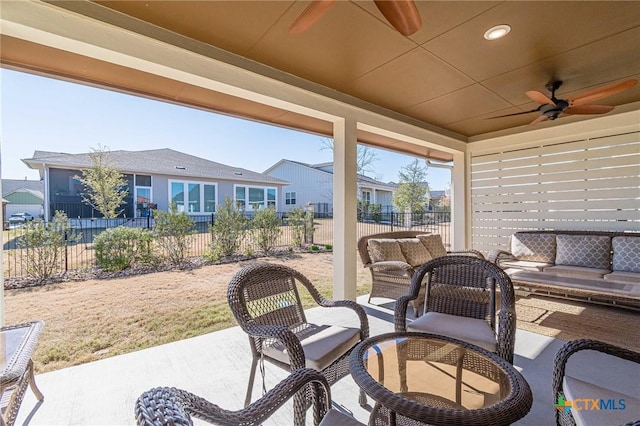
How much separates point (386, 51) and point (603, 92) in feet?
7.96

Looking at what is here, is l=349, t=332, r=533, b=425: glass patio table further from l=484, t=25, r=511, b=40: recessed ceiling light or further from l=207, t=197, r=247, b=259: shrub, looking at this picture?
l=207, t=197, r=247, b=259: shrub

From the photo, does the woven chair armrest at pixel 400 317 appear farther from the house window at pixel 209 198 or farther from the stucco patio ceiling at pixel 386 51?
the house window at pixel 209 198

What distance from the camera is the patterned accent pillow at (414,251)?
4215mm

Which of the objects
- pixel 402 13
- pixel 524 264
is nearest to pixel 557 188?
pixel 524 264

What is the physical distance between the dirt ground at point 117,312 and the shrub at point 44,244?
12.9 inches

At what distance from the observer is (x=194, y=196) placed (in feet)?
28.4

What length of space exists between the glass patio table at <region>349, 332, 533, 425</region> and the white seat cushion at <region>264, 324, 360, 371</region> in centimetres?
24

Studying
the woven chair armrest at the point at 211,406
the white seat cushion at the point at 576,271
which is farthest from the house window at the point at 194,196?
the white seat cushion at the point at 576,271

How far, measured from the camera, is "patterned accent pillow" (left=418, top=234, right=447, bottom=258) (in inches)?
181

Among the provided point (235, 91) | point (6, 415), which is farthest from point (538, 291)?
point (6, 415)

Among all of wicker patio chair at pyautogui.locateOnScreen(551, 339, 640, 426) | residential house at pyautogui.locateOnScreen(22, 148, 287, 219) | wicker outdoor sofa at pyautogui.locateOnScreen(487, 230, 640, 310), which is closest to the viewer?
wicker patio chair at pyautogui.locateOnScreen(551, 339, 640, 426)

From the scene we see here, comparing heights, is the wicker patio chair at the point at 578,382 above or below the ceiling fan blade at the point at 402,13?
below

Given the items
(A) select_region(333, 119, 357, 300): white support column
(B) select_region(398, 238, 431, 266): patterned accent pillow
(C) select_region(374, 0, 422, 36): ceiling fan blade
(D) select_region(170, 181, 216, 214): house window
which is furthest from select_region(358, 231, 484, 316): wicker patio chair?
(D) select_region(170, 181, 216, 214): house window

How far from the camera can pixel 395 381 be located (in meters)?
1.45
